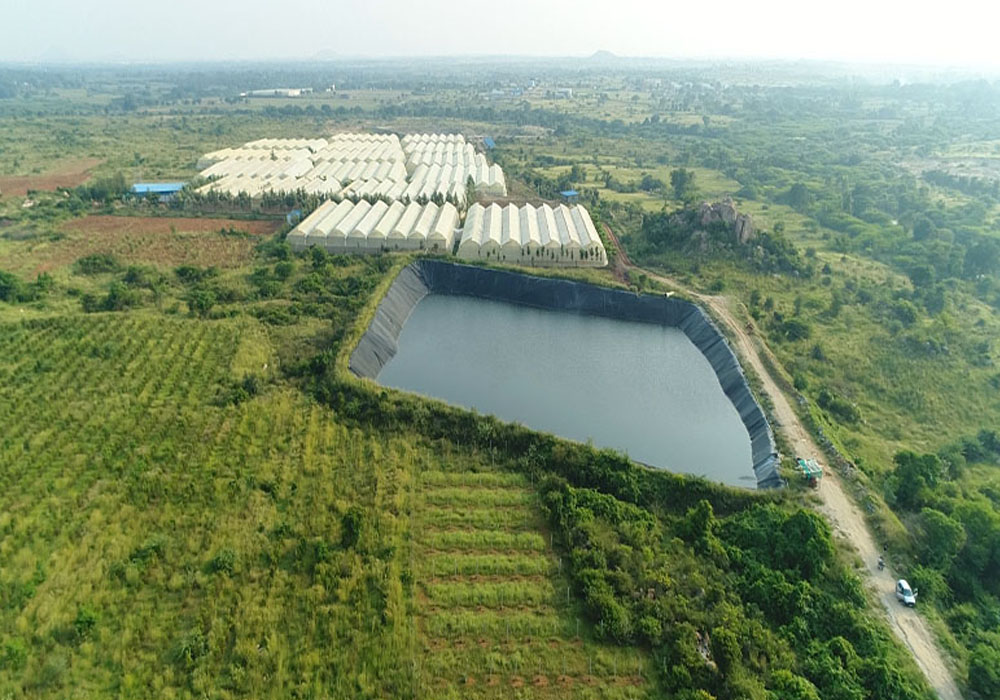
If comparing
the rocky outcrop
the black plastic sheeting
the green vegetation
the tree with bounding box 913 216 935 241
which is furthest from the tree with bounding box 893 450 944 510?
the tree with bounding box 913 216 935 241

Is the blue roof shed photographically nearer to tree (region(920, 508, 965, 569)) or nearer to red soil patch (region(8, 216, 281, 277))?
red soil patch (region(8, 216, 281, 277))

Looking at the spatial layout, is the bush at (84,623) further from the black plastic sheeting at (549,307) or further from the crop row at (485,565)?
the black plastic sheeting at (549,307)

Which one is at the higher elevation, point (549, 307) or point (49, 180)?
point (49, 180)

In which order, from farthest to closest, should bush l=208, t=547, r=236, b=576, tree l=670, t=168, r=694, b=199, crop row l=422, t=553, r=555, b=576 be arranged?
tree l=670, t=168, r=694, b=199, crop row l=422, t=553, r=555, b=576, bush l=208, t=547, r=236, b=576

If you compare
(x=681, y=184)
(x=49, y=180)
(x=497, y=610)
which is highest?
(x=49, y=180)

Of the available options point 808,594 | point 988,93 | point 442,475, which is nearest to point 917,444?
point 808,594

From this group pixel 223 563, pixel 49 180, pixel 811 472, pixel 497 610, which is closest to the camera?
pixel 497 610

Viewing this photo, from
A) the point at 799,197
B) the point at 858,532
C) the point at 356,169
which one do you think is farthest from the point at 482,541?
the point at 356,169

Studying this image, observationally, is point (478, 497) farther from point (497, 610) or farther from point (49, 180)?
point (49, 180)
